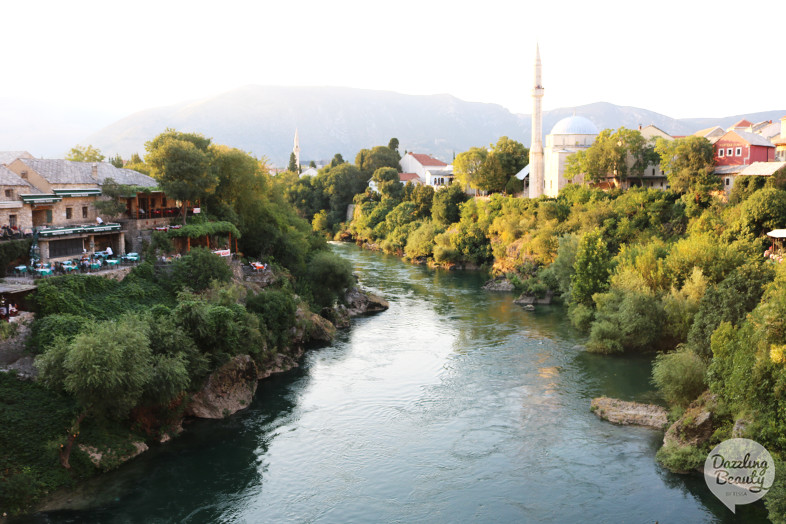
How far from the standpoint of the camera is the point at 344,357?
117 ft

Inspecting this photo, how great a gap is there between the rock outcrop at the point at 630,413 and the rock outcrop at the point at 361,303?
21616mm

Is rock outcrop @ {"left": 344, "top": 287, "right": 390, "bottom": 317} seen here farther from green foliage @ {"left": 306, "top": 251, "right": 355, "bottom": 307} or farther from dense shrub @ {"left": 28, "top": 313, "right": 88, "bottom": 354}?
dense shrub @ {"left": 28, "top": 313, "right": 88, "bottom": 354}

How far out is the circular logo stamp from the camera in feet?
66.3

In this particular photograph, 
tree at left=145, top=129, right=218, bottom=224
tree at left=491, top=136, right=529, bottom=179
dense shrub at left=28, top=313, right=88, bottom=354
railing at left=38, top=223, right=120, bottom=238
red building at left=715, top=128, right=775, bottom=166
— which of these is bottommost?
dense shrub at left=28, top=313, right=88, bottom=354

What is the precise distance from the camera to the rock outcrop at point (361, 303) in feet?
151

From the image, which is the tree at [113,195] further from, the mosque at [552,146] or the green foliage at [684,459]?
the mosque at [552,146]

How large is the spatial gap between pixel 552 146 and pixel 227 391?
54.4 meters

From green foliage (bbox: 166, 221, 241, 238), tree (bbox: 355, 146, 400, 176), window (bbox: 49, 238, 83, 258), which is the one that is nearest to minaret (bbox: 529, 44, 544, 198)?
tree (bbox: 355, 146, 400, 176)

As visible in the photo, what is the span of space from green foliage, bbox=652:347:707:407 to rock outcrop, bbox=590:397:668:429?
844 mm

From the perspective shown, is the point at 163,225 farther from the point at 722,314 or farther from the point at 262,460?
the point at 722,314

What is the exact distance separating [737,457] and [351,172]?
89.5 meters

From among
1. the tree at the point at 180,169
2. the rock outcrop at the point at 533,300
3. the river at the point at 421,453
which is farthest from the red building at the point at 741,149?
the tree at the point at 180,169

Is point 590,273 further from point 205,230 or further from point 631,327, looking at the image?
point 205,230

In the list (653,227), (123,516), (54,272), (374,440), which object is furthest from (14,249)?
(653,227)
